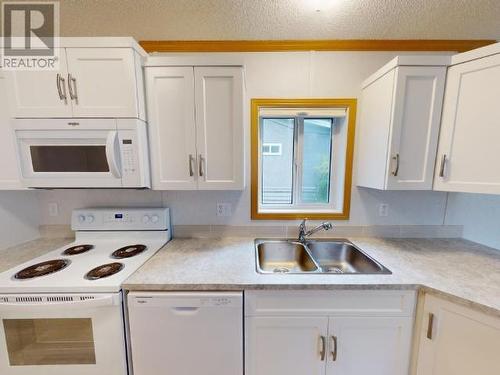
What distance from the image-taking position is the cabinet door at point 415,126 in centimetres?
126

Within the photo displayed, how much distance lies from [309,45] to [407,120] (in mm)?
868

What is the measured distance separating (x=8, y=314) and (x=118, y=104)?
4.05 ft

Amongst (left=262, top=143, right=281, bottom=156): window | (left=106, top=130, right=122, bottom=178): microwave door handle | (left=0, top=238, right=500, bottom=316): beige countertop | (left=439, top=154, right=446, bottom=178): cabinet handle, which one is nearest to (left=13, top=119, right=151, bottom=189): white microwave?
(left=106, top=130, right=122, bottom=178): microwave door handle

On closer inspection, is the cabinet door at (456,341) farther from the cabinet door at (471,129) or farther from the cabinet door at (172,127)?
the cabinet door at (172,127)

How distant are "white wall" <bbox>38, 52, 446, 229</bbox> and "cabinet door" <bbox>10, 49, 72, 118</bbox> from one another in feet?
2.18

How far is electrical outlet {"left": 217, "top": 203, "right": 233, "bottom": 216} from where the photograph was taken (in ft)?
5.65

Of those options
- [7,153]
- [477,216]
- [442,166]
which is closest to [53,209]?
[7,153]

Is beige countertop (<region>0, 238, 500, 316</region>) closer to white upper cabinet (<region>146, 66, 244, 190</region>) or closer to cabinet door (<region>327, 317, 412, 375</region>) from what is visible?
cabinet door (<region>327, 317, 412, 375</region>)

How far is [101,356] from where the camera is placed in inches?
43.0

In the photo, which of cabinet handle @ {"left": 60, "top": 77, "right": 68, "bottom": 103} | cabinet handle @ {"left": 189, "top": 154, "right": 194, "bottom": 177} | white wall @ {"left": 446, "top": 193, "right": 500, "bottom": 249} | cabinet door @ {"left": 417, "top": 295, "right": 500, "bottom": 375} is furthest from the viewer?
white wall @ {"left": 446, "top": 193, "right": 500, "bottom": 249}

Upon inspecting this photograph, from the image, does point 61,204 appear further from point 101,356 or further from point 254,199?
point 254,199

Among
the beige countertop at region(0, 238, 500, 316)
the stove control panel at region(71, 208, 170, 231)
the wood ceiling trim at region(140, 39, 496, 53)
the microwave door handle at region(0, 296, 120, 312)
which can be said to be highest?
the wood ceiling trim at region(140, 39, 496, 53)

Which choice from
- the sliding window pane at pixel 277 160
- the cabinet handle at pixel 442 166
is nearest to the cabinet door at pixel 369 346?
the cabinet handle at pixel 442 166

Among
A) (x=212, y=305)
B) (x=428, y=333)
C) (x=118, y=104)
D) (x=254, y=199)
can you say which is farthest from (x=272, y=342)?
(x=118, y=104)
